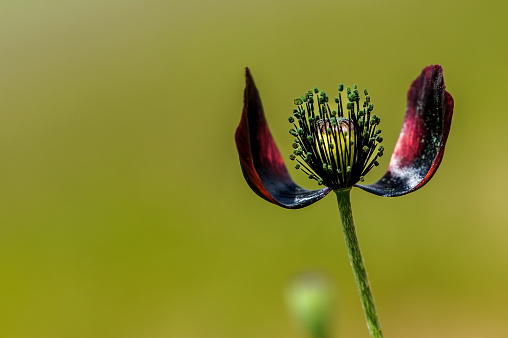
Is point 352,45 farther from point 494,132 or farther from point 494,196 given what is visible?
point 494,196

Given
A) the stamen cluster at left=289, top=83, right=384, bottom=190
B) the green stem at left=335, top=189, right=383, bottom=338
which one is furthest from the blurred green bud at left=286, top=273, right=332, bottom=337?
the stamen cluster at left=289, top=83, right=384, bottom=190

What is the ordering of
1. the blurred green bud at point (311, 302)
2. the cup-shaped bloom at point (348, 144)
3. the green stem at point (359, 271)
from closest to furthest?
the blurred green bud at point (311, 302), the green stem at point (359, 271), the cup-shaped bloom at point (348, 144)

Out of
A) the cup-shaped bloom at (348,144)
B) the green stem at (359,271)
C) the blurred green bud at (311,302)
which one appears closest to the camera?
the blurred green bud at (311,302)

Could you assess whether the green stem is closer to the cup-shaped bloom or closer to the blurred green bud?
the cup-shaped bloom

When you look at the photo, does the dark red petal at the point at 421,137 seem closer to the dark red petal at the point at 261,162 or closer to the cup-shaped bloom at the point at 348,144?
the cup-shaped bloom at the point at 348,144

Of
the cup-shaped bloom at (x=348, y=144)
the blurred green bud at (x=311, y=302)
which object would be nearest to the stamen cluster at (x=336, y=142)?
the cup-shaped bloom at (x=348, y=144)

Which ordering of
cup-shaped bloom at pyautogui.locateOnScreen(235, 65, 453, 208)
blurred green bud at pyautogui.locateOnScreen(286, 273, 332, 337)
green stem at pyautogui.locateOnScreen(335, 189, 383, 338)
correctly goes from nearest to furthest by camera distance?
blurred green bud at pyautogui.locateOnScreen(286, 273, 332, 337) < green stem at pyautogui.locateOnScreen(335, 189, 383, 338) < cup-shaped bloom at pyautogui.locateOnScreen(235, 65, 453, 208)

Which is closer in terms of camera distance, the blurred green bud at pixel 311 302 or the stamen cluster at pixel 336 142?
the blurred green bud at pixel 311 302

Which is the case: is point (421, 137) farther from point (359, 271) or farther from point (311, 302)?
point (311, 302)
